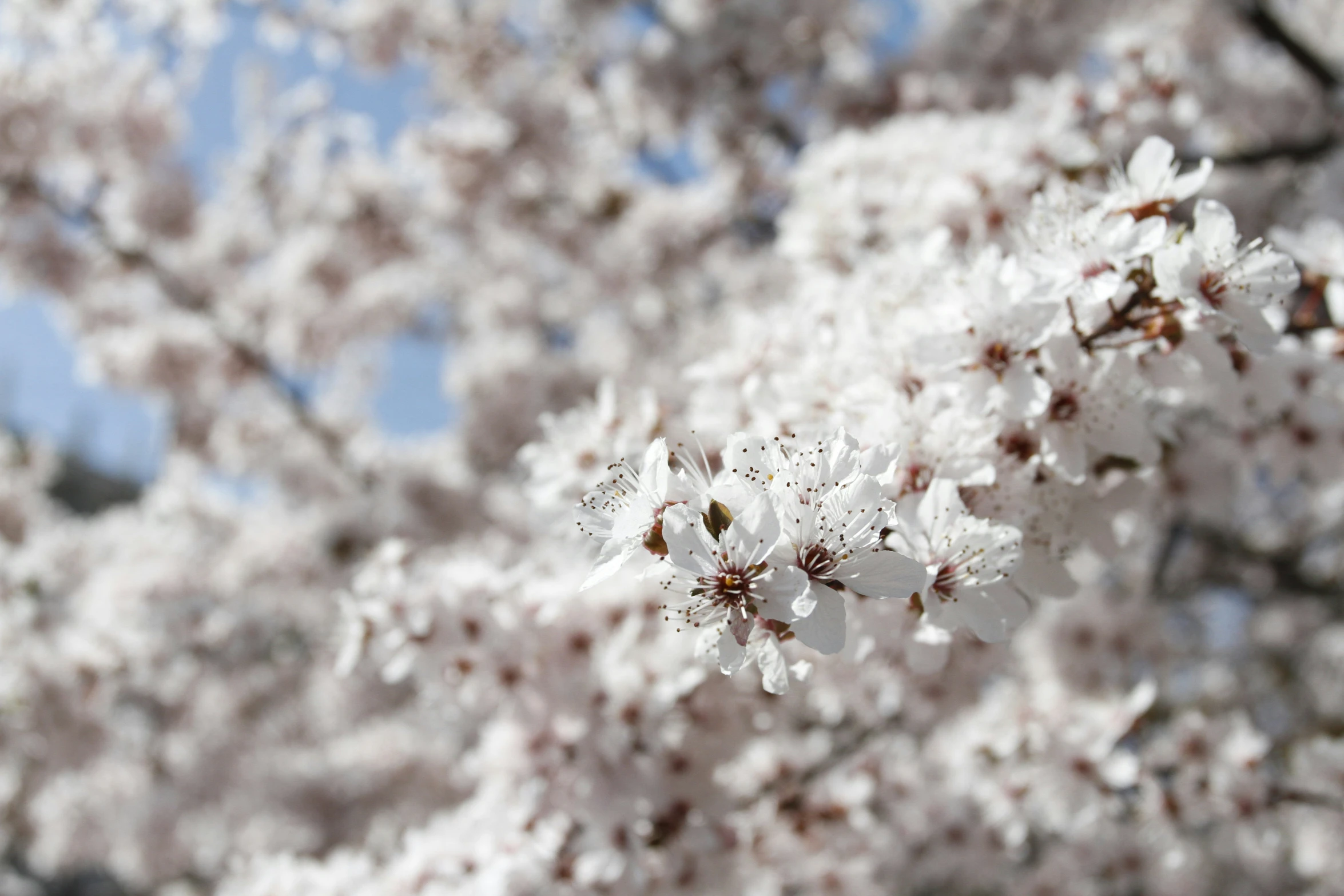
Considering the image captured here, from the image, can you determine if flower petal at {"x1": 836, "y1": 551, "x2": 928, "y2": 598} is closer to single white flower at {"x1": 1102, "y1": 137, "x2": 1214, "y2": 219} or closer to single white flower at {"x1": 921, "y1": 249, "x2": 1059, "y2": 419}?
single white flower at {"x1": 921, "y1": 249, "x2": 1059, "y2": 419}

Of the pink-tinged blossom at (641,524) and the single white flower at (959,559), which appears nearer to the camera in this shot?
the pink-tinged blossom at (641,524)

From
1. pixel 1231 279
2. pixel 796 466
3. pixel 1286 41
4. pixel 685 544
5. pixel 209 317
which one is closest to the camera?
pixel 685 544

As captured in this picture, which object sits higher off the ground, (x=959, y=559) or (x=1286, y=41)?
(x=1286, y=41)

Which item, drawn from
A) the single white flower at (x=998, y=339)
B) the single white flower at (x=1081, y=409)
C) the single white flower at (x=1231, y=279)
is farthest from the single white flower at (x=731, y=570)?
the single white flower at (x=1231, y=279)

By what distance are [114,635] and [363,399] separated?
26.2 feet

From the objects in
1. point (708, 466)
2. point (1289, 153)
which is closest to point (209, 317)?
point (708, 466)

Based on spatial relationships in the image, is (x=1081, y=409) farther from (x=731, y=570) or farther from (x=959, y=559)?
(x=731, y=570)

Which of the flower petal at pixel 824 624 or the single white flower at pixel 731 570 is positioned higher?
the single white flower at pixel 731 570

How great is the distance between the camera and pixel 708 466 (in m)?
1.32

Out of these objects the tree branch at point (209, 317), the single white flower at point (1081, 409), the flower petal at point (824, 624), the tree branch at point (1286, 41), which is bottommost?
the flower petal at point (824, 624)

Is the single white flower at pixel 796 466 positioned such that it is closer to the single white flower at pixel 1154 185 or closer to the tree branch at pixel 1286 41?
the single white flower at pixel 1154 185

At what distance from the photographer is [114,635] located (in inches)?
138

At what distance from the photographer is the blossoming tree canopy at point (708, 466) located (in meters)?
1.41

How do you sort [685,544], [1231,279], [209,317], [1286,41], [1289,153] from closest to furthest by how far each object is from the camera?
[685,544], [1231,279], [1289,153], [1286,41], [209,317]
